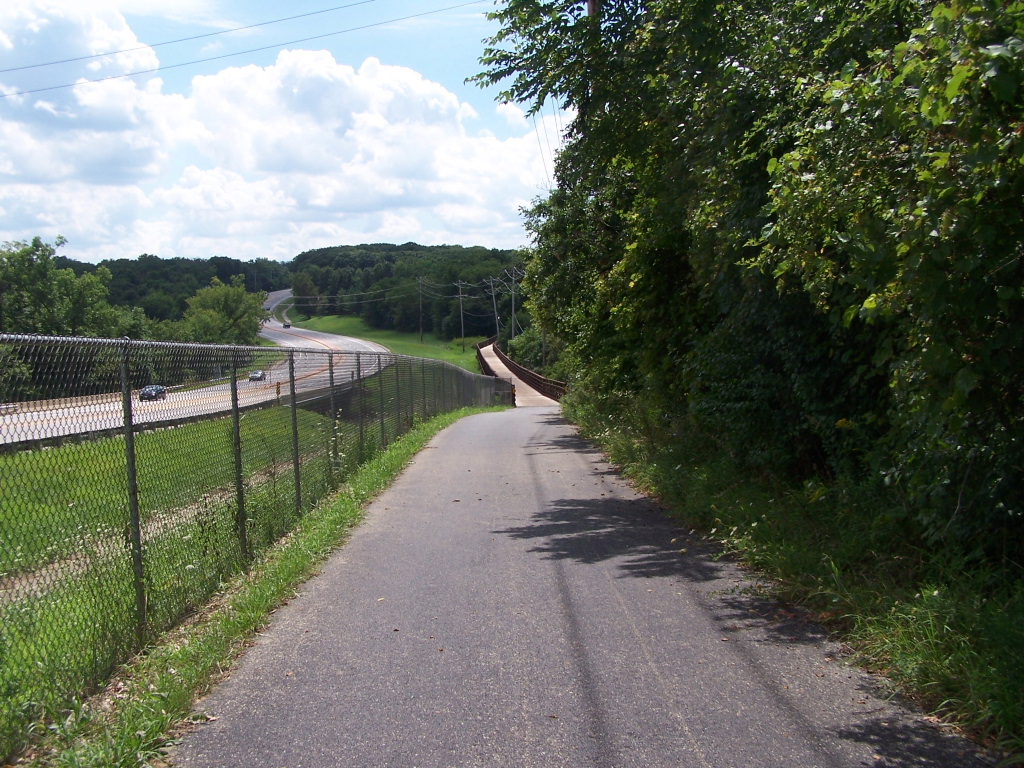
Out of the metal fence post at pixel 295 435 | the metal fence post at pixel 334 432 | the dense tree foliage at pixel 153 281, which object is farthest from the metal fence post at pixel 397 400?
the dense tree foliage at pixel 153 281

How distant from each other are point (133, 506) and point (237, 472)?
76.9 inches

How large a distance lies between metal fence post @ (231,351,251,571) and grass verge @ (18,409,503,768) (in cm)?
21

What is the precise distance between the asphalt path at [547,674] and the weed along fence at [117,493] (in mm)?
718

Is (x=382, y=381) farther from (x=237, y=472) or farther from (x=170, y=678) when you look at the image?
(x=170, y=678)

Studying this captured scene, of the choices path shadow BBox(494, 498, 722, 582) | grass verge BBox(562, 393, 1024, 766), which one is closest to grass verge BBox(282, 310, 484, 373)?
path shadow BBox(494, 498, 722, 582)

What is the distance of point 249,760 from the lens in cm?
382

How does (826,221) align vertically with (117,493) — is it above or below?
above

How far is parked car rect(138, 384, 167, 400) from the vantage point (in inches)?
211

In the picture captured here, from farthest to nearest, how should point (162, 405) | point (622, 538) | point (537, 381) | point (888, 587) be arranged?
point (537, 381) → point (622, 538) → point (162, 405) → point (888, 587)

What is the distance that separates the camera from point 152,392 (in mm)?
5523

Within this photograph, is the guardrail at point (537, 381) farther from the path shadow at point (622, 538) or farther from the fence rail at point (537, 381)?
the path shadow at point (622, 538)

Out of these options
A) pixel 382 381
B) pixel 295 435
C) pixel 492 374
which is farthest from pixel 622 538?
pixel 492 374

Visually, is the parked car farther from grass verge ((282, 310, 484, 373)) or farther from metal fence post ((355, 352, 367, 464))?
grass verge ((282, 310, 484, 373))

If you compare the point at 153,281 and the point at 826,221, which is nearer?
the point at 826,221
